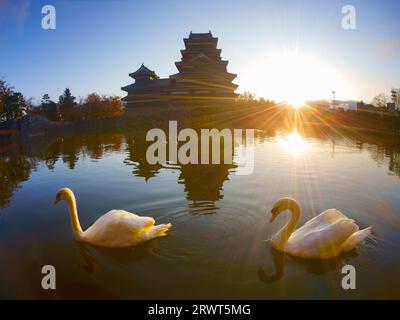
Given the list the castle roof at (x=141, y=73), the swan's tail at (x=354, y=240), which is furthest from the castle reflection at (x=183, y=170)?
the castle roof at (x=141, y=73)

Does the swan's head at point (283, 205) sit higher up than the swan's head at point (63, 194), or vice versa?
the swan's head at point (63, 194)

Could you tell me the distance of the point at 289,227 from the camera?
5.28 m

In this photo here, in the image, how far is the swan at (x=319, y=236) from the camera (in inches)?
196

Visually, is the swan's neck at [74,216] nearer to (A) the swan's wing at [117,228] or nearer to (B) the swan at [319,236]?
(A) the swan's wing at [117,228]

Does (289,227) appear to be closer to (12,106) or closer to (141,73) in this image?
(12,106)

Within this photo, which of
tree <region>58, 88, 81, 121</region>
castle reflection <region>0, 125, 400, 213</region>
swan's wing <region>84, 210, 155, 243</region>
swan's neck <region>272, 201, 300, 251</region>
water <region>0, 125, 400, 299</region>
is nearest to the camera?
water <region>0, 125, 400, 299</region>

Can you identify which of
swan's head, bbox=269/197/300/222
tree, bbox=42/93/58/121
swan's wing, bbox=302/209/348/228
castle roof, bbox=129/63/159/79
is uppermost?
castle roof, bbox=129/63/159/79

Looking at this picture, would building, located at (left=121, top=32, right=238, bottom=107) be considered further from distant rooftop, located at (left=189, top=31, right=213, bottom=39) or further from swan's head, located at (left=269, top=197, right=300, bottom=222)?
swan's head, located at (left=269, top=197, right=300, bottom=222)

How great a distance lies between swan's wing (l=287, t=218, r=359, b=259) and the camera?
196 inches

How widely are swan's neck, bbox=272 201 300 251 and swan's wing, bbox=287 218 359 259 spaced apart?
0.16 metres

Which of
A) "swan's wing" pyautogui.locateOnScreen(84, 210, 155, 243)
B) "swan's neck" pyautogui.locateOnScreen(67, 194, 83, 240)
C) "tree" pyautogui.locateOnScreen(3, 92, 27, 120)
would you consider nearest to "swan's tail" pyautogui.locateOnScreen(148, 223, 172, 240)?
"swan's wing" pyautogui.locateOnScreen(84, 210, 155, 243)

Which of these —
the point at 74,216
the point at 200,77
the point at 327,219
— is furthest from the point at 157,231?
the point at 200,77

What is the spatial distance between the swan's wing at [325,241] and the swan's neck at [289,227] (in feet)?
0.53
